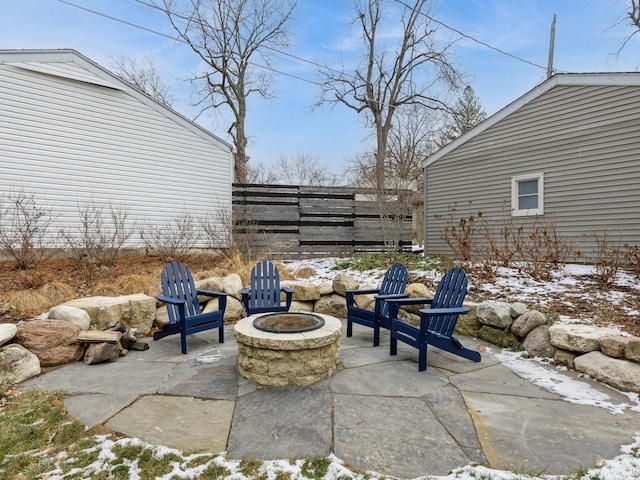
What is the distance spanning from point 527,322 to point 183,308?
3203mm

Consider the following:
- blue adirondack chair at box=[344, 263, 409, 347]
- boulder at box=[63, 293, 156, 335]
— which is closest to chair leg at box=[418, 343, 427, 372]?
blue adirondack chair at box=[344, 263, 409, 347]

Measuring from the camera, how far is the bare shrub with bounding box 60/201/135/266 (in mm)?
6553

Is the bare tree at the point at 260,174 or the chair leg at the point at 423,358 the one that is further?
the bare tree at the point at 260,174

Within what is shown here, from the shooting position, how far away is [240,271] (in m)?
5.57

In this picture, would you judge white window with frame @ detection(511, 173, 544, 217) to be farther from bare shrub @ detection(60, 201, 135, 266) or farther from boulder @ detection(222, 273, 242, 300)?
bare shrub @ detection(60, 201, 135, 266)

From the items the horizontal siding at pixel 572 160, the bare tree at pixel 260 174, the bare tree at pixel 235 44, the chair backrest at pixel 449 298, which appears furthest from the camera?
the bare tree at pixel 260 174

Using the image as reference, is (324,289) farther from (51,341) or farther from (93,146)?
(93,146)

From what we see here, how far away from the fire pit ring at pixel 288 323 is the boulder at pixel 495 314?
1.77 metres

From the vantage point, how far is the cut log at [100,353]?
302cm

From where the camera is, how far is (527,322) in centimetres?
335

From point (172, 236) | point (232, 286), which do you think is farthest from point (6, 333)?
point (172, 236)

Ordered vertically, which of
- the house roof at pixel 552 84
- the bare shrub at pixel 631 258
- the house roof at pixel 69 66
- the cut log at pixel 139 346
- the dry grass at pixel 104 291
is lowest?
the cut log at pixel 139 346

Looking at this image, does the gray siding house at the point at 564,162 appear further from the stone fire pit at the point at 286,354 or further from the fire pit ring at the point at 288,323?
the stone fire pit at the point at 286,354

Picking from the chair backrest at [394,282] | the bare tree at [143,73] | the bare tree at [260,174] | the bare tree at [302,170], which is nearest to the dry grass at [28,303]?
the chair backrest at [394,282]
